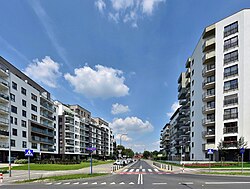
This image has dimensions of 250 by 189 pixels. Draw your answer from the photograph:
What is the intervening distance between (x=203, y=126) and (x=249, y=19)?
→ 22233mm

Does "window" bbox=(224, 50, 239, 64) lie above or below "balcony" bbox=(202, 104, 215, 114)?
above

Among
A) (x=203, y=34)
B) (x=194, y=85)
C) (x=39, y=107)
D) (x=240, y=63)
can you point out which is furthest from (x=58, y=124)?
(x=240, y=63)

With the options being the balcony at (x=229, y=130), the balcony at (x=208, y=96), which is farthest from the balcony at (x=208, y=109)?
the balcony at (x=229, y=130)

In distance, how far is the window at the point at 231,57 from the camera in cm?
4659

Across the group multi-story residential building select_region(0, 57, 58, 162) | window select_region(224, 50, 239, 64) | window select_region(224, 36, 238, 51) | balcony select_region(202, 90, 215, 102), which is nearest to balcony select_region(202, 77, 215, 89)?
balcony select_region(202, 90, 215, 102)

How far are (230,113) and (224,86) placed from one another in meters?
5.26

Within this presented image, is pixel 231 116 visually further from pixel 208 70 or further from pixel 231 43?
pixel 231 43

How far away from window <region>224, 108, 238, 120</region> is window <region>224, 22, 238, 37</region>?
14.2 metres

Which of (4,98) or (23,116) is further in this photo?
(23,116)

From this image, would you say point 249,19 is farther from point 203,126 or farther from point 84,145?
point 84,145

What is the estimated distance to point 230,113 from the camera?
46219 mm

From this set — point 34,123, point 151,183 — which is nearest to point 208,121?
point 151,183

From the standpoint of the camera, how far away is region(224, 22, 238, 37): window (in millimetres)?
47031

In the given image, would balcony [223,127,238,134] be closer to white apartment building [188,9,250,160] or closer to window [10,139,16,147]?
white apartment building [188,9,250,160]
